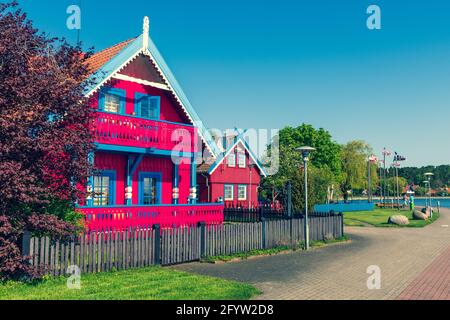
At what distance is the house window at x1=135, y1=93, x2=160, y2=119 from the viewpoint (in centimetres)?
1864

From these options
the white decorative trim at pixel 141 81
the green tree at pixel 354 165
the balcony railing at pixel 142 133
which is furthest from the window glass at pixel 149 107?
the green tree at pixel 354 165

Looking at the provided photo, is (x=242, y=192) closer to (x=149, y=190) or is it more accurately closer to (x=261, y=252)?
(x=149, y=190)

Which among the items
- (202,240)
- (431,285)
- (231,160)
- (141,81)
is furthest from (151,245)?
(231,160)

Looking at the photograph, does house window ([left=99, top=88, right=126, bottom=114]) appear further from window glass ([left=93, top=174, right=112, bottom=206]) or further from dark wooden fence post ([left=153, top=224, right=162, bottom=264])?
dark wooden fence post ([left=153, top=224, right=162, bottom=264])

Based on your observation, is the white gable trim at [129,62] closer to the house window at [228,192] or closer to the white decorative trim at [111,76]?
the white decorative trim at [111,76]

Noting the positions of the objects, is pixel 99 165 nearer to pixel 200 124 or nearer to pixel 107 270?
pixel 200 124

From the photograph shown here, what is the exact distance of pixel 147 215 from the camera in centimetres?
1498

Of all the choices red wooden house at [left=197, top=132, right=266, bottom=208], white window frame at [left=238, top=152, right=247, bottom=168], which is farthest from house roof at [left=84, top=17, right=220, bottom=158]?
white window frame at [left=238, top=152, right=247, bottom=168]

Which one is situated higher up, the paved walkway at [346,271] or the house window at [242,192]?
the house window at [242,192]

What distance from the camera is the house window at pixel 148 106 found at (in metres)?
18.6

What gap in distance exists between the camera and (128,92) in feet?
59.6

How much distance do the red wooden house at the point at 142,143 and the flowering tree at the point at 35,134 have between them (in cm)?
399
